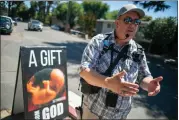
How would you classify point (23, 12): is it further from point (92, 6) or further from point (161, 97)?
point (161, 97)

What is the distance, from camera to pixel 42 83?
3.26 m

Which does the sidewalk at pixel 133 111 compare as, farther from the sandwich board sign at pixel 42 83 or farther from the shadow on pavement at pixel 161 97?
the sandwich board sign at pixel 42 83

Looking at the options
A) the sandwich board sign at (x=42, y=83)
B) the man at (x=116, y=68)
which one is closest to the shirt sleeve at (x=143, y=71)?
the man at (x=116, y=68)

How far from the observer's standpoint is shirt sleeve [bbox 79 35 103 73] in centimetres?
167

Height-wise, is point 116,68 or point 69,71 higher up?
point 116,68

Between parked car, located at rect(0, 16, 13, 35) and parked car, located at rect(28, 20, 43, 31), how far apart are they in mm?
274

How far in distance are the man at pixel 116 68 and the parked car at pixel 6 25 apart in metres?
2.05

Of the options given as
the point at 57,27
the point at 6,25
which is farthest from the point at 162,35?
the point at 6,25

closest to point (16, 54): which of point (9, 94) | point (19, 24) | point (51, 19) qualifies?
point (19, 24)

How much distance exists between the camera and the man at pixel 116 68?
1.71 meters

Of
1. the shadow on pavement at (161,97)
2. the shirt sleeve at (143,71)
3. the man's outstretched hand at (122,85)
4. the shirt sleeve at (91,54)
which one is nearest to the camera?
the man's outstretched hand at (122,85)

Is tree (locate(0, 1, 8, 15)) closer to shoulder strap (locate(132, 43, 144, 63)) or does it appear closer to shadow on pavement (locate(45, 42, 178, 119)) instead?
shadow on pavement (locate(45, 42, 178, 119))

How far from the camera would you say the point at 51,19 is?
12.6 ft

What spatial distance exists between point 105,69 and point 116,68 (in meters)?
0.09
